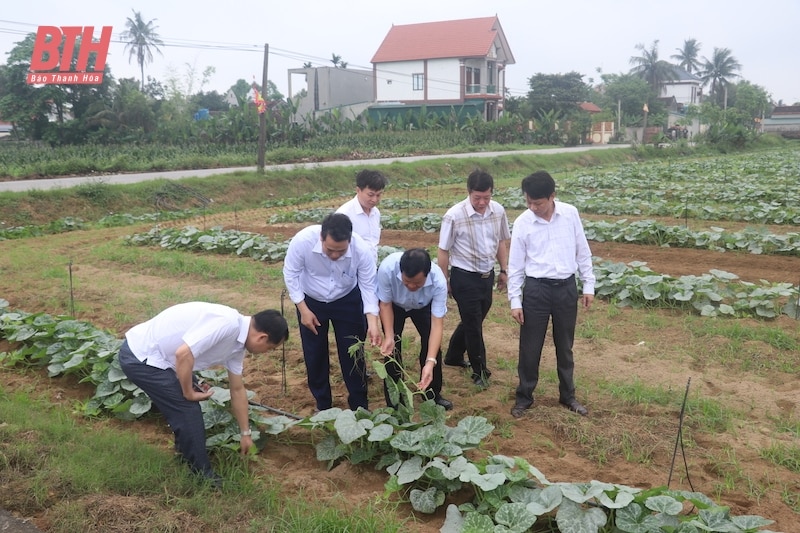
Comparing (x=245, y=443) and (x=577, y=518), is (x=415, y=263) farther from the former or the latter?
(x=577, y=518)

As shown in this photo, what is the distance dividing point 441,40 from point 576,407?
4561 centimetres

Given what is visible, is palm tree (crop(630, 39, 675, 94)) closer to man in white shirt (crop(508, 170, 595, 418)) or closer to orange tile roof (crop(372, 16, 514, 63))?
orange tile roof (crop(372, 16, 514, 63))

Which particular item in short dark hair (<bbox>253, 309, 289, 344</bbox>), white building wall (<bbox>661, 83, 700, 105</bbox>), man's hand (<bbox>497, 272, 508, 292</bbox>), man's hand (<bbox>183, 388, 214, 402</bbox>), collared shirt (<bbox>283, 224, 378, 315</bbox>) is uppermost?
white building wall (<bbox>661, 83, 700, 105</bbox>)

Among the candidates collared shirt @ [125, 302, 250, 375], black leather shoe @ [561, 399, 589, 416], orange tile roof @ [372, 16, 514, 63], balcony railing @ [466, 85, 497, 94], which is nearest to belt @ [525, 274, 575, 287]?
black leather shoe @ [561, 399, 589, 416]

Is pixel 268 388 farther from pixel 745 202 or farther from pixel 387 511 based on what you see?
pixel 745 202

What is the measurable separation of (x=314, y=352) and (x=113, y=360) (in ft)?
5.19

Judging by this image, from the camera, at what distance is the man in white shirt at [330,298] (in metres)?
4.14

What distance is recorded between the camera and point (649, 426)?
4348mm

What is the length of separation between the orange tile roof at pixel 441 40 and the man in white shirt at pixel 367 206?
4231 centimetres

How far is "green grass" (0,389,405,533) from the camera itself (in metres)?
3.18

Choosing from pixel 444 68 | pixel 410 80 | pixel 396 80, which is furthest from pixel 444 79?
pixel 396 80

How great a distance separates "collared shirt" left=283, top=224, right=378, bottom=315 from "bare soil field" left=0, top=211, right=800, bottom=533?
2.99ft

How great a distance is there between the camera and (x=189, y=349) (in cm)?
318

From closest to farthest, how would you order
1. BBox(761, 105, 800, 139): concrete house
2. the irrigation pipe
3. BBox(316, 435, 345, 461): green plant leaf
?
1. BBox(316, 435, 345, 461): green plant leaf
2. the irrigation pipe
3. BBox(761, 105, 800, 139): concrete house
